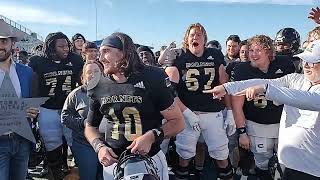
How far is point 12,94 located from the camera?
3.84 metres

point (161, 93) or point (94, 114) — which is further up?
point (161, 93)

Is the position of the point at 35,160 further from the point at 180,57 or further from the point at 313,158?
the point at 313,158

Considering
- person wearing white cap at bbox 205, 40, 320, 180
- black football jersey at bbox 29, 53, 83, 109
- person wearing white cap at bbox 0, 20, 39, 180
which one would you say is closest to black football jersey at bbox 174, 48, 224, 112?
black football jersey at bbox 29, 53, 83, 109

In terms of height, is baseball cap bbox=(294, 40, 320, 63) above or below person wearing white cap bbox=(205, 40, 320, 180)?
above

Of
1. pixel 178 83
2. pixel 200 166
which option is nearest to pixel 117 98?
pixel 178 83

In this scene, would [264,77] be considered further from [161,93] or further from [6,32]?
[6,32]

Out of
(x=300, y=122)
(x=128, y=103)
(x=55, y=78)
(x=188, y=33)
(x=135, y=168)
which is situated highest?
(x=188, y=33)

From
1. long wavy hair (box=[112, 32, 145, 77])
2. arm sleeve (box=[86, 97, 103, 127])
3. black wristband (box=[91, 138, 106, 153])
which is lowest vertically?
black wristband (box=[91, 138, 106, 153])

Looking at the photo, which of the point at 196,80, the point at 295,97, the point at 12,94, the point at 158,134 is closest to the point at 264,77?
the point at 196,80

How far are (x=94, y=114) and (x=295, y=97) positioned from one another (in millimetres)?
1528

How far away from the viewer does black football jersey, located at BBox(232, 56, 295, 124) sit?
502 cm

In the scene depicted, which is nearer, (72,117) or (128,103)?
(128,103)

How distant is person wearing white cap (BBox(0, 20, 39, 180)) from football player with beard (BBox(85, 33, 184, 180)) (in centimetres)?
105

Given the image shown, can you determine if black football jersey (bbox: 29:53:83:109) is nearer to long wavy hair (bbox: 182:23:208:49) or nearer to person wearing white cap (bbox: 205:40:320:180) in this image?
long wavy hair (bbox: 182:23:208:49)
